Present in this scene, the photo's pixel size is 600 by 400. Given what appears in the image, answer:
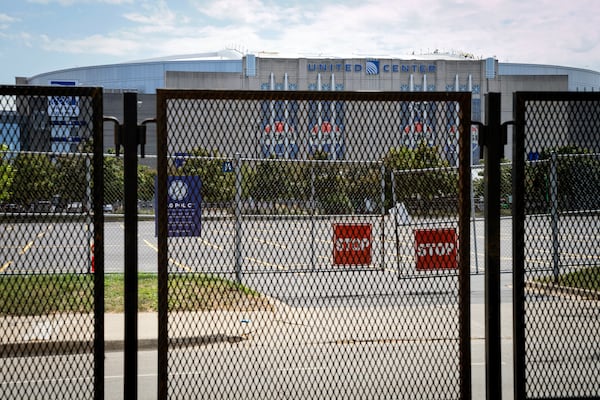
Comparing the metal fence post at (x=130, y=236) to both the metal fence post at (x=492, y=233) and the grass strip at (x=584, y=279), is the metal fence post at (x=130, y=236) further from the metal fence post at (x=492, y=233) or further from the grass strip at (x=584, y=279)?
the grass strip at (x=584, y=279)

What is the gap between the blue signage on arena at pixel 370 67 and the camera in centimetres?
9331

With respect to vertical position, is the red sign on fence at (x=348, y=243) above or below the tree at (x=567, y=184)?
below

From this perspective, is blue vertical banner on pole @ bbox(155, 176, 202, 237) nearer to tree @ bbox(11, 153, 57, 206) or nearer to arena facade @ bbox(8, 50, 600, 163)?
tree @ bbox(11, 153, 57, 206)

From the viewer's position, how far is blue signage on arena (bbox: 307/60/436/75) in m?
93.3

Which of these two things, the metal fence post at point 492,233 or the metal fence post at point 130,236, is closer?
the metal fence post at point 130,236

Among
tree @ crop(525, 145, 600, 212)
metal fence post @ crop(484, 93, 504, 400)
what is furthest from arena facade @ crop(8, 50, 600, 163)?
metal fence post @ crop(484, 93, 504, 400)

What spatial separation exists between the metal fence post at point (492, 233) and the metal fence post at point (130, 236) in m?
2.16

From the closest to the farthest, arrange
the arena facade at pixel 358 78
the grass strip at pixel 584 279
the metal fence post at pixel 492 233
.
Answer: the metal fence post at pixel 492 233 → the grass strip at pixel 584 279 → the arena facade at pixel 358 78

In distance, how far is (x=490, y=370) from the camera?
4.64 meters

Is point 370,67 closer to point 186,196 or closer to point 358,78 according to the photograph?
point 358,78

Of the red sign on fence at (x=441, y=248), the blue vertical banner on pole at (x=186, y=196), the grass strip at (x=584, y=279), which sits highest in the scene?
the blue vertical banner on pole at (x=186, y=196)

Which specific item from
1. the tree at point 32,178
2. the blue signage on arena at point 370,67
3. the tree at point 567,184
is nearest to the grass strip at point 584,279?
the tree at point 567,184

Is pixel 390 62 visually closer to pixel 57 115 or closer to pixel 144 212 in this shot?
pixel 144 212

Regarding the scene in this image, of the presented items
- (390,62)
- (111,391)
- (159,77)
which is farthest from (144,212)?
(159,77)
